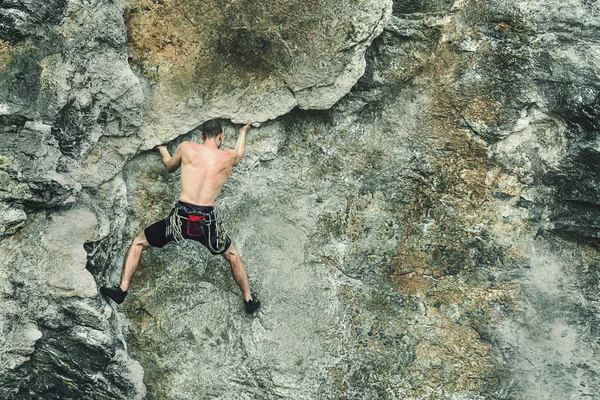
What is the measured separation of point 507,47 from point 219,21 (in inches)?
98.2

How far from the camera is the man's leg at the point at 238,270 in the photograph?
759cm

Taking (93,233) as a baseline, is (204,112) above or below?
above

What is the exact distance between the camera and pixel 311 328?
311 inches

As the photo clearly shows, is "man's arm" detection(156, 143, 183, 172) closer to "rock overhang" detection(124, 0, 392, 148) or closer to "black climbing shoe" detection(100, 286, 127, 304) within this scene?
"rock overhang" detection(124, 0, 392, 148)

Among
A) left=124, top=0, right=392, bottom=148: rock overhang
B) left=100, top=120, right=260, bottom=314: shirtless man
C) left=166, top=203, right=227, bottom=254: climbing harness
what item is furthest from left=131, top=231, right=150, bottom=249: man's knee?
left=124, top=0, right=392, bottom=148: rock overhang

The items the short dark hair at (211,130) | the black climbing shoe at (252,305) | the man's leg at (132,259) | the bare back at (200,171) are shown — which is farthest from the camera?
the black climbing shoe at (252,305)

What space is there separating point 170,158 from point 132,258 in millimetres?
928

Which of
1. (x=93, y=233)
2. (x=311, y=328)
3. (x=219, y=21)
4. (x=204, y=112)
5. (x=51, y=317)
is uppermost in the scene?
(x=219, y=21)

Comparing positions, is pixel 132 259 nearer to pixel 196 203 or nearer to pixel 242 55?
pixel 196 203

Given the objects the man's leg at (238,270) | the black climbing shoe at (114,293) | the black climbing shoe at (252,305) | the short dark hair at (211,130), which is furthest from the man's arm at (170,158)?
the black climbing shoe at (252,305)

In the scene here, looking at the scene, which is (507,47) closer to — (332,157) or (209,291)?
(332,157)

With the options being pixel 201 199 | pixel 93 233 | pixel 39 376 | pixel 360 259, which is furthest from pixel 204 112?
pixel 39 376

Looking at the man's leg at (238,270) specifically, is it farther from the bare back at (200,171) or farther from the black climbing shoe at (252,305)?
the bare back at (200,171)

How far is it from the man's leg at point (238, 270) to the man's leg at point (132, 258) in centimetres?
72
